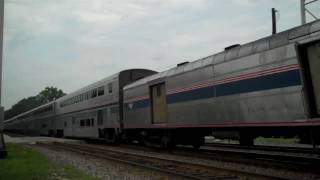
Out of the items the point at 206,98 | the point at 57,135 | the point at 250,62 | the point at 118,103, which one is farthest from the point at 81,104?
the point at 250,62

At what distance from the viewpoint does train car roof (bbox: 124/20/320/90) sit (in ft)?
35.2

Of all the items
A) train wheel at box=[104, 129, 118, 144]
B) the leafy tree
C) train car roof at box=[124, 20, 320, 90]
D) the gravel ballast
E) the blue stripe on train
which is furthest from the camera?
the leafy tree

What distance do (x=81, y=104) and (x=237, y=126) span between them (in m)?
20.7

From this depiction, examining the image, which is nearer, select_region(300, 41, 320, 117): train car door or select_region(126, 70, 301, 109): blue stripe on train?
select_region(300, 41, 320, 117): train car door

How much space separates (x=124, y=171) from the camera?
12.9m

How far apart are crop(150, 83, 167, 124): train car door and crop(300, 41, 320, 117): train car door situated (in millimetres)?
8638

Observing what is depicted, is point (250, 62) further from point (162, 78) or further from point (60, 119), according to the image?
point (60, 119)

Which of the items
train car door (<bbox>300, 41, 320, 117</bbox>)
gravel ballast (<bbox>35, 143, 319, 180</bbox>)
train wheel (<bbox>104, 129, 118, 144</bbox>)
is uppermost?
train car door (<bbox>300, 41, 320, 117</bbox>)

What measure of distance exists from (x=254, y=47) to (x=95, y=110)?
17.1 metres

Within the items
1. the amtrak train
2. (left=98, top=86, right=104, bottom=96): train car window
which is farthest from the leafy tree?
the amtrak train

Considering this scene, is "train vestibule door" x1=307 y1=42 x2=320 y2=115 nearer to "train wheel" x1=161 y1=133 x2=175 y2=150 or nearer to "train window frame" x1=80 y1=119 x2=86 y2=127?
"train wheel" x1=161 y1=133 x2=175 y2=150

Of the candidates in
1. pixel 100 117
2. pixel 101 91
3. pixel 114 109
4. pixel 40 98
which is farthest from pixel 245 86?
pixel 40 98

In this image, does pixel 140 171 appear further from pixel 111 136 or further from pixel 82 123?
pixel 82 123

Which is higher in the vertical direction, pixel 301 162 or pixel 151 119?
pixel 151 119
